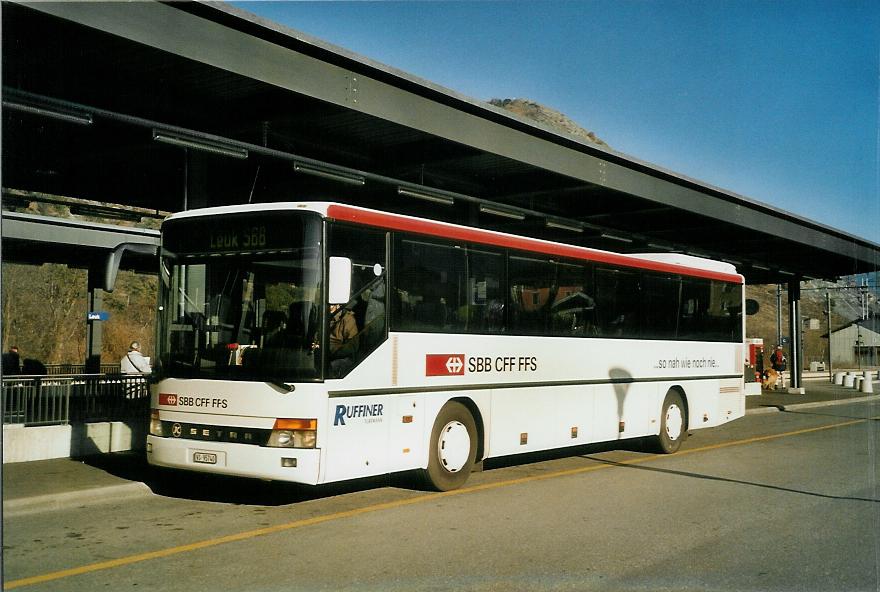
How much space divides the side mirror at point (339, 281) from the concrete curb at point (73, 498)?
342 centimetres

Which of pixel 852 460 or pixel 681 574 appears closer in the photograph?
pixel 681 574

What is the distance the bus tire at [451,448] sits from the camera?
10367 mm

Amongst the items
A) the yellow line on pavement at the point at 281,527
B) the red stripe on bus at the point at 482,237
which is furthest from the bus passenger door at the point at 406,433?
the red stripe on bus at the point at 482,237

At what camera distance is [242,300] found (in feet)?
30.1

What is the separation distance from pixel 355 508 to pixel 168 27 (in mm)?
5935

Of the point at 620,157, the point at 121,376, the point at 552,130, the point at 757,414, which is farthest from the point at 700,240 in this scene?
the point at 121,376

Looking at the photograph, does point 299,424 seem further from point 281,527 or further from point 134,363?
point 134,363

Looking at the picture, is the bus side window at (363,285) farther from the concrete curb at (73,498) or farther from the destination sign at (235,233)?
the concrete curb at (73,498)

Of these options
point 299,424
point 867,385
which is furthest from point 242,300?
point 867,385

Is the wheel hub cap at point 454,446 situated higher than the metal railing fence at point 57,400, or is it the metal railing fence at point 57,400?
the metal railing fence at point 57,400

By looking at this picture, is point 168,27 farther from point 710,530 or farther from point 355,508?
point 710,530

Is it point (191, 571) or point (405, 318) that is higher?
point (405, 318)

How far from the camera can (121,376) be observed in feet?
46.0

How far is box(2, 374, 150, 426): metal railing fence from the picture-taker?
1234 centimetres
